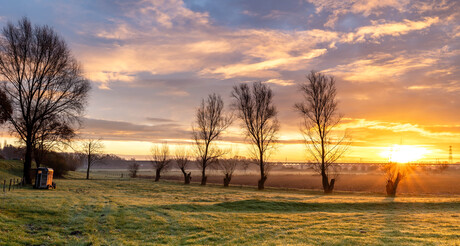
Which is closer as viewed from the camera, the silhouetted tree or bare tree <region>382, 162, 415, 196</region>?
the silhouetted tree

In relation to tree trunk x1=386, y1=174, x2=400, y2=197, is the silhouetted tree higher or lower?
higher

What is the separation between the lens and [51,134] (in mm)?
41406

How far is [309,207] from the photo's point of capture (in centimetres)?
2550

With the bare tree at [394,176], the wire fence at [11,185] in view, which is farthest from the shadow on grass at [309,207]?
the wire fence at [11,185]

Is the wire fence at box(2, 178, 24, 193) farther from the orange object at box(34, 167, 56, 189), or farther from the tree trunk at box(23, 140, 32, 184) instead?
the orange object at box(34, 167, 56, 189)

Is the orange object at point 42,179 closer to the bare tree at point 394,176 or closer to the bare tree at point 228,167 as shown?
the bare tree at point 228,167

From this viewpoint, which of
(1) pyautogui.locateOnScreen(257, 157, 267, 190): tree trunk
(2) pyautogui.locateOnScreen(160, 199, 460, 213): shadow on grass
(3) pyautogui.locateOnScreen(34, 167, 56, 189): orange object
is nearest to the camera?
(2) pyautogui.locateOnScreen(160, 199, 460, 213): shadow on grass

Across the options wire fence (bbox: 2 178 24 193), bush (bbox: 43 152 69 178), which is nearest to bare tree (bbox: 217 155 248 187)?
wire fence (bbox: 2 178 24 193)

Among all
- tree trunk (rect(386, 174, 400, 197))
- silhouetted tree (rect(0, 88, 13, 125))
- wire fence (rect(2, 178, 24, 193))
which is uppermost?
silhouetted tree (rect(0, 88, 13, 125))

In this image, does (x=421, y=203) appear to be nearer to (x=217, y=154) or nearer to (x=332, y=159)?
(x=332, y=159)

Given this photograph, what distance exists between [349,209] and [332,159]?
1935cm

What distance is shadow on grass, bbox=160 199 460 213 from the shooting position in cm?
2298

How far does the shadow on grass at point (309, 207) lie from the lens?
Answer: 2298cm

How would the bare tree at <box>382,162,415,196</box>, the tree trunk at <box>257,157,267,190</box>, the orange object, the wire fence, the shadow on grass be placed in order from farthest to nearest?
the tree trunk at <box>257,157,267,190</box> → the bare tree at <box>382,162,415,196</box> → the orange object → the wire fence → the shadow on grass
